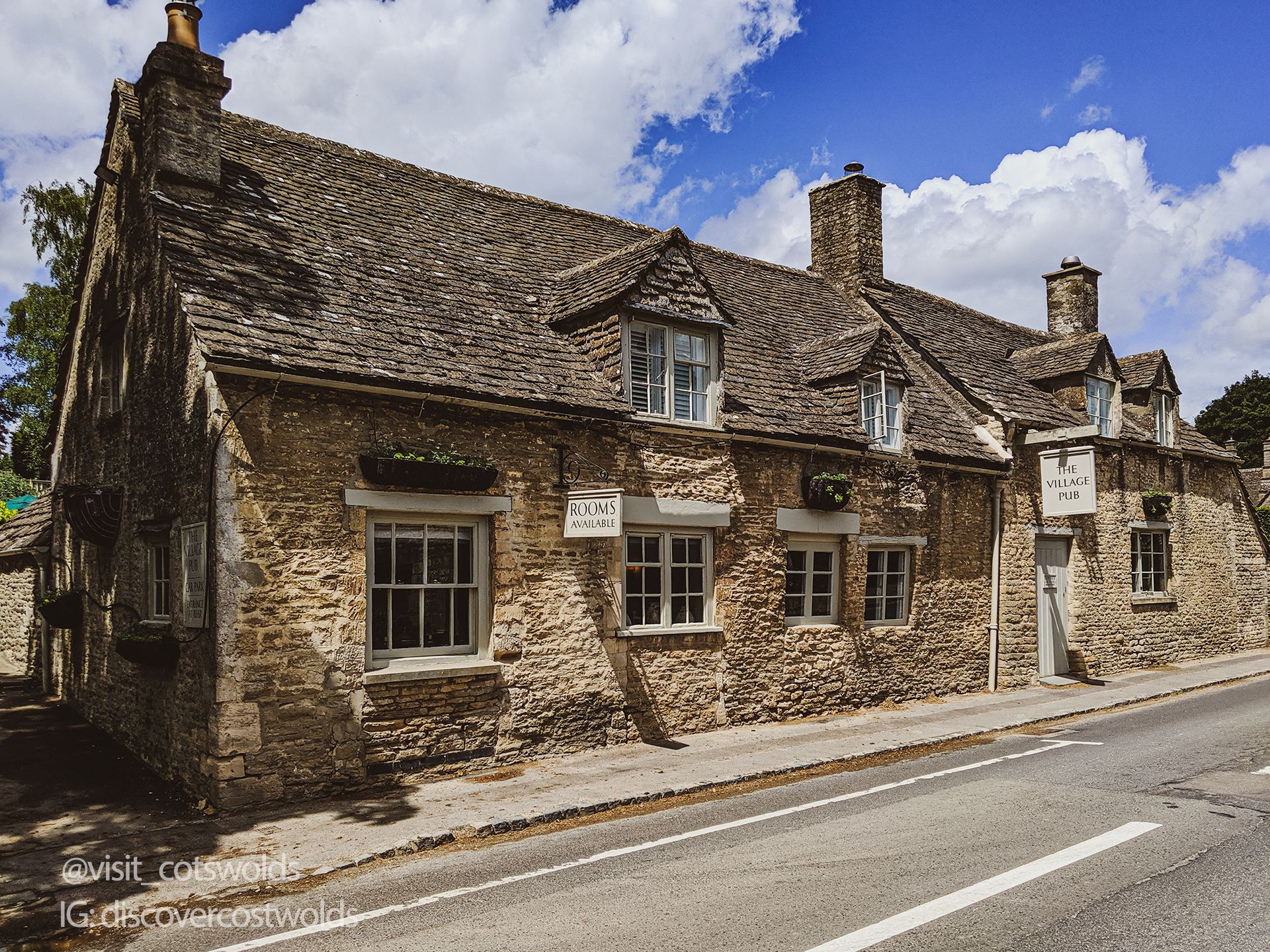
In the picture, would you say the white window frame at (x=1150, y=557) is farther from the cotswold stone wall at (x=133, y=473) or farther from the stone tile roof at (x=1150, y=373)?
the cotswold stone wall at (x=133, y=473)

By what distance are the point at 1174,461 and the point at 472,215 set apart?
17.5 meters

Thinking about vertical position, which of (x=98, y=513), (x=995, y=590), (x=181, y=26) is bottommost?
(x=995, y=590)

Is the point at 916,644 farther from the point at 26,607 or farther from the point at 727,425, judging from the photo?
the point at 26,607

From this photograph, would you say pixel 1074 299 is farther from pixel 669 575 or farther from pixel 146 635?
pixel 146 635

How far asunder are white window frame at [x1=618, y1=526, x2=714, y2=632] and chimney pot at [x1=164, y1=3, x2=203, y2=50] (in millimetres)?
8522

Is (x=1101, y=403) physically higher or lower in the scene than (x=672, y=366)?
higher

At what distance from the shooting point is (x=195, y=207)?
11344mm

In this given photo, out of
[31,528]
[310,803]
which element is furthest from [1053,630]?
[31,528]

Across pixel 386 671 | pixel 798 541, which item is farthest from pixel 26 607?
pixel 798 541

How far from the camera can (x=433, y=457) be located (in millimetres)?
10203

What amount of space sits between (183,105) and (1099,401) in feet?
63.1

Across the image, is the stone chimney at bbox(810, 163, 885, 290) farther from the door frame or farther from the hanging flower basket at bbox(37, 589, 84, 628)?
the hanging flower basket at bbox(37, 589, 84, 628)

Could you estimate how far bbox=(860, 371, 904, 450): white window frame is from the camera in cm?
1545

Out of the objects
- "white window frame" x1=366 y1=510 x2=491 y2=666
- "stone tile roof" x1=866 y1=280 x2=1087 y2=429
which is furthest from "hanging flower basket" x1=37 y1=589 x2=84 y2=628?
"stone tile roof" x1=866 y1=280 x2=1087 y2=429
